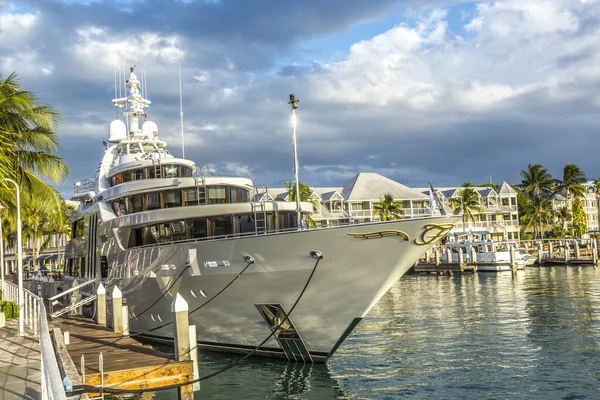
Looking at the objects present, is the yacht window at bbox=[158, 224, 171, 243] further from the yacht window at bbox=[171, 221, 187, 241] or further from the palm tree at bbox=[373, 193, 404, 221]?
the palm tree at bbox=[373, 193, 404, 221]

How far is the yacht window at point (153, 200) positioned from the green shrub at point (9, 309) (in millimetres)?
4892

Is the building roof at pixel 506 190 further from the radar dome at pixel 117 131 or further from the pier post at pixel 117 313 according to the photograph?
the pier post at pixel 117 313

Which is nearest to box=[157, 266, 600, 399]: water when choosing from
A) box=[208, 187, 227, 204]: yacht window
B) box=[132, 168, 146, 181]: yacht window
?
box=[208, 187, 227, 204]: yacht window

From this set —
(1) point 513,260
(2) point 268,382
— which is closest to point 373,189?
(1) point 513,260

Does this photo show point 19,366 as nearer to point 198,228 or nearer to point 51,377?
point 51,377

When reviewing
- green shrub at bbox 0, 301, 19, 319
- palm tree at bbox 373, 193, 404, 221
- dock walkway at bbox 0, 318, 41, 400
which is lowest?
dock walkway at bbox 0, 318, 41, 400

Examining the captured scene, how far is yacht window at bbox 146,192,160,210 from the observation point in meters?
18.3

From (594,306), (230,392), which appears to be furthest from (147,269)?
(594,306)

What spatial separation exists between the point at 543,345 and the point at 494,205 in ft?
234

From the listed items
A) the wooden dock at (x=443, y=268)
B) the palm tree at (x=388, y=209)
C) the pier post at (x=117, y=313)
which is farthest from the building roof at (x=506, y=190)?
the pier post at (x=117, y=313)

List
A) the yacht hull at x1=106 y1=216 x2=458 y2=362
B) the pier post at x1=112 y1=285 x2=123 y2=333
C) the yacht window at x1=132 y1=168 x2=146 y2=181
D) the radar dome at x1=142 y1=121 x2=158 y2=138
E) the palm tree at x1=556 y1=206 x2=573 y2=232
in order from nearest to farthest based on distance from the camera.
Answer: the yacht hull at x1=106 y1=216 x2=458 y2=362, the pier post at x1=112 y1=285 x2=123 y2=333, the yacht window at x1=132 y1=168 x2=146 y2=181, the radar dome at x1=142 y1=121 x2=158 y2=138, the palm tree at x1=556 y1=206 x2=573 y2=232

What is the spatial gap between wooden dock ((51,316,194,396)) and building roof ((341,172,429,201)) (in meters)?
62.7

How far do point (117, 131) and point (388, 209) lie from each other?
45.6 m

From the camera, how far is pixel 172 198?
18.1 metres
